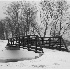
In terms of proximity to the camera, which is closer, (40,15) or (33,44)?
(33,44)

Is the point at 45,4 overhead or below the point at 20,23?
overhead

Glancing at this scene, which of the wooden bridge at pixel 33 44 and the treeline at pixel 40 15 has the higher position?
the treeline at pixel 40 15

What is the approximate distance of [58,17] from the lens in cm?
5309

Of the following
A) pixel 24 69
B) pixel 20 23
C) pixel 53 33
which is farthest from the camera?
pixel 20 23

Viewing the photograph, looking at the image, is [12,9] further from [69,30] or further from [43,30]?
[69,30]

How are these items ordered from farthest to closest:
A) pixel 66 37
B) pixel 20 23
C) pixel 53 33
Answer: pixel 20 23 < pixel 53 33 < pixel 66 37

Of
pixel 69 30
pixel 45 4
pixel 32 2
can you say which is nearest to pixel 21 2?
pixel 32 2

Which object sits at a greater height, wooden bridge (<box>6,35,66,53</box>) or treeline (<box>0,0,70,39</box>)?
treeline (<box>0,0,70,39</box>)

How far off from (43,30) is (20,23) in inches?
302

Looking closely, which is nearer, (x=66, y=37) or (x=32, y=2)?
(x=66, y=37)

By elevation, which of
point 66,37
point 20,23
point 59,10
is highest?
point 59,10

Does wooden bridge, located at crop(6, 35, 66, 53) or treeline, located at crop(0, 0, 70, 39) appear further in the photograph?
treeline, located at crop(0, 0, 70, 39)

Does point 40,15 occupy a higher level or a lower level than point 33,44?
higher

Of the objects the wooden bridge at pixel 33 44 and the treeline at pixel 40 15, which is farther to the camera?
the treeline at pixel 40 15
